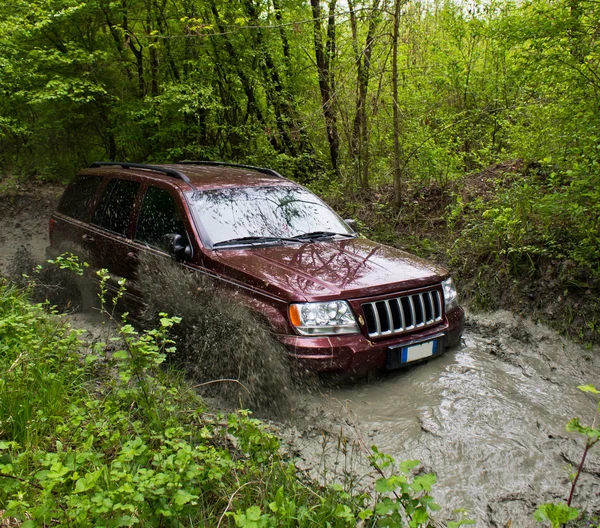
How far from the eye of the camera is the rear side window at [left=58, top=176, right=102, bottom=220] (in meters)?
6.20

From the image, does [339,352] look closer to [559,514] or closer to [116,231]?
[559,514]

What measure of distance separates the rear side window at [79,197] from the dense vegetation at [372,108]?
297cm

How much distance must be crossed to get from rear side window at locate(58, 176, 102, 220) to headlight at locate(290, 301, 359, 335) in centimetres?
358

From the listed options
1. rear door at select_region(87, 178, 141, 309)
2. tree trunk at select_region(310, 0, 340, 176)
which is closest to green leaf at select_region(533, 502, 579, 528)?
rear door at select_region(87, 178, 141, 309)

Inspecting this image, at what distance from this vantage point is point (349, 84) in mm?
9430

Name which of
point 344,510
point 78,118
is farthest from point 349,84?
point 344,510

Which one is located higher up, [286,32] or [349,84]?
[286,32]

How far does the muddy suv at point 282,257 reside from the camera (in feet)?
12.3

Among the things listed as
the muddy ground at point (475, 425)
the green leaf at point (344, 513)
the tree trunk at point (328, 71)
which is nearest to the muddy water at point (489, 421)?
the muddy ground at point (475, 425)

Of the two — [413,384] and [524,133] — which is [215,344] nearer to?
[413,384]

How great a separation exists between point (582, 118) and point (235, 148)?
782cm

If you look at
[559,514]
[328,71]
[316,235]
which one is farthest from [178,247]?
[328,71]

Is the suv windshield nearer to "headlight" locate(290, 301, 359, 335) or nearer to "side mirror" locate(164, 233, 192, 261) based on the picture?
"side mirror" locate(164, 233, 192, 261)

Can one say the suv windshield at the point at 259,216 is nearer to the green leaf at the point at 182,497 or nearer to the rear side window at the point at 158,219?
the rear side window at the point at 158,219
